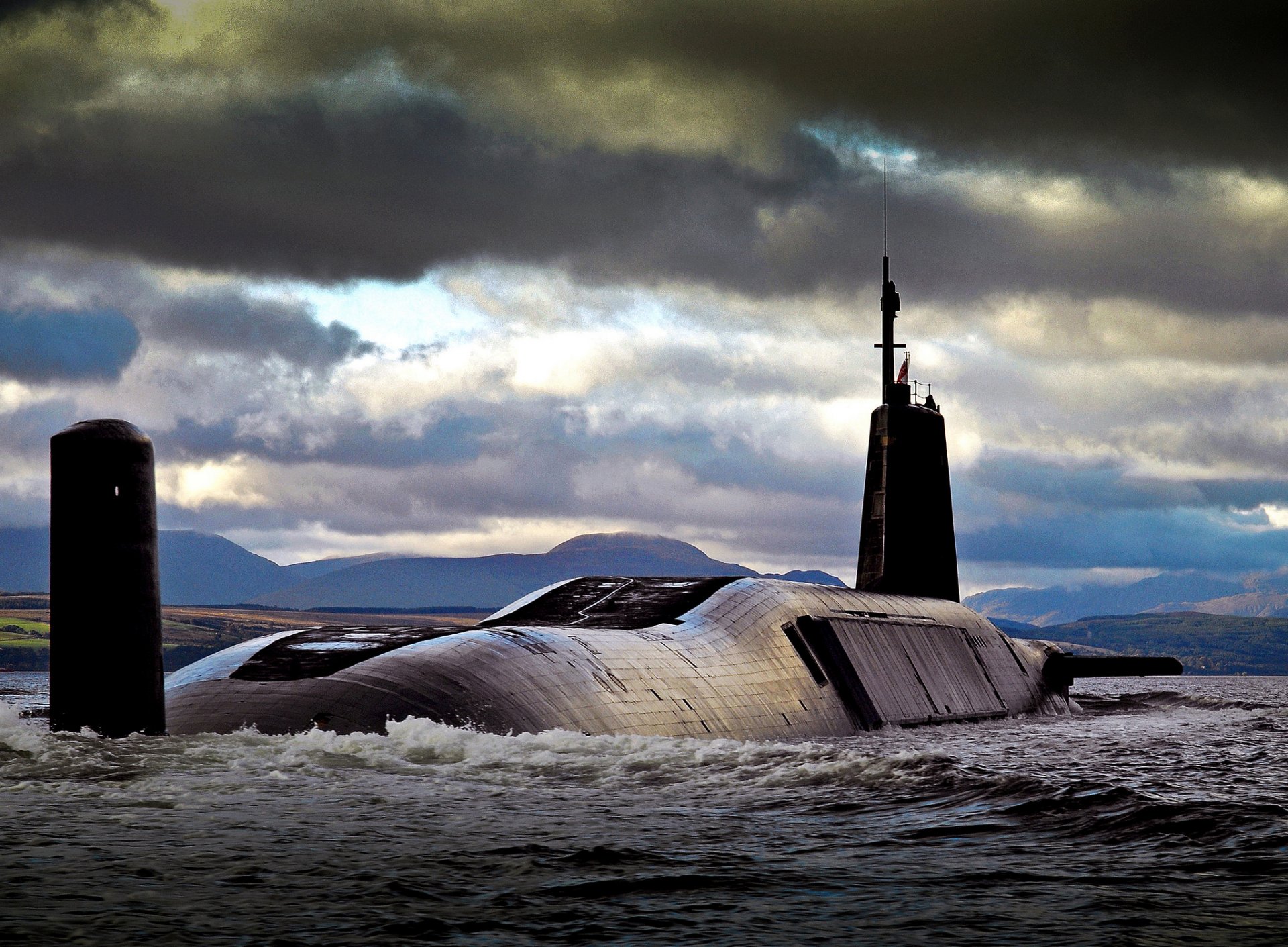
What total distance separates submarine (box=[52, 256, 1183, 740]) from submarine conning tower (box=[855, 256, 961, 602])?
0.06 m

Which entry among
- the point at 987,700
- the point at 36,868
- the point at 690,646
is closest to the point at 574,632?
the point at 690,646

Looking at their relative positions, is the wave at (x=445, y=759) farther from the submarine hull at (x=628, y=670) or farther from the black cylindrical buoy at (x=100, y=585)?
the submarine hull at (x=628, y=670)

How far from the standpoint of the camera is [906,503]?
40531 mm

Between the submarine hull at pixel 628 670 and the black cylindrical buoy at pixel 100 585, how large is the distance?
2.35 meters

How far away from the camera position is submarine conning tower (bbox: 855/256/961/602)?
4019 centimetres

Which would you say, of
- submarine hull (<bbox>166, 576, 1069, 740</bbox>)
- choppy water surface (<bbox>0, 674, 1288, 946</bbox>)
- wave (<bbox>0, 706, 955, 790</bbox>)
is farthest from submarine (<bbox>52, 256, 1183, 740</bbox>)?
choppy water surface (<bbox>0, 674, 1288, 946</bbox>)

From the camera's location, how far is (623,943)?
30.9 ft

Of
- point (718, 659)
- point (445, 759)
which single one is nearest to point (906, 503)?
point (718, 659)

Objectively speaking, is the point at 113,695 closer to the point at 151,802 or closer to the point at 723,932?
the point at 151,802

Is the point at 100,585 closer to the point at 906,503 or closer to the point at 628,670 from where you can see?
the point at 628,670

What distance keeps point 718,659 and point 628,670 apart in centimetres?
326

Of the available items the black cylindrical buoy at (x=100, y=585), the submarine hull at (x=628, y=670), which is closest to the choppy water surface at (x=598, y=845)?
the black cylindrical buoy at (x=100, y=585)

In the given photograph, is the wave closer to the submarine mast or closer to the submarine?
the submarine

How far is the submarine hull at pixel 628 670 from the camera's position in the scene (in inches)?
768
